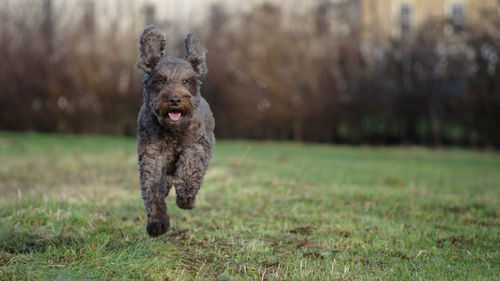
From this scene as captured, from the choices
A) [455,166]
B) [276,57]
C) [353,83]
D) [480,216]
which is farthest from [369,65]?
[480,216]

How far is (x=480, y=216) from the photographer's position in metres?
5.48

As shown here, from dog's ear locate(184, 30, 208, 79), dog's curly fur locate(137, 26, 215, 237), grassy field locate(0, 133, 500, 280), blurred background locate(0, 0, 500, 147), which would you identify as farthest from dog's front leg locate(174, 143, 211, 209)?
blurred background locate(0, 0, 500, 147)

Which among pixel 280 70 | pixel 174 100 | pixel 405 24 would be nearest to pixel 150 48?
pixel 174 100

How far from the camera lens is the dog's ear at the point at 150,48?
12.1 ft

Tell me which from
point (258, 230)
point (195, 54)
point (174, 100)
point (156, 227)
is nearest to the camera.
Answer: point (174, 100)

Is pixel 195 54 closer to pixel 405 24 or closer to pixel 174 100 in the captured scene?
pixel 174 100

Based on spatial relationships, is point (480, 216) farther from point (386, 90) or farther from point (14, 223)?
point (386, 90)

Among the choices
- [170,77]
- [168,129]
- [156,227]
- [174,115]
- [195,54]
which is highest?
[195,54]

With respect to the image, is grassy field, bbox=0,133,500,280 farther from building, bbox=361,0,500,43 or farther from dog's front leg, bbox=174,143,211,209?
building, bbox=361,0,500,43

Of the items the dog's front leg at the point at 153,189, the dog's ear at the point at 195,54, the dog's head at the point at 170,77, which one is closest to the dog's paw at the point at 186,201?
the dog's front leg at the point at 153,189

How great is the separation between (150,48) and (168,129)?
629mm

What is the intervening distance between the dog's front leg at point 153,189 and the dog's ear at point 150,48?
0.63m

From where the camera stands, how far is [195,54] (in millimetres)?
3809

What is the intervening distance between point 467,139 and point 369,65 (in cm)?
427
